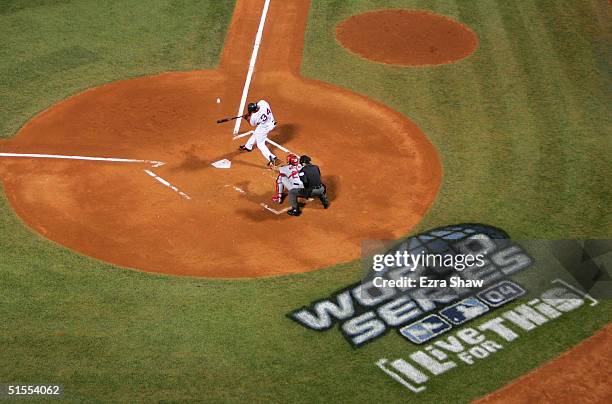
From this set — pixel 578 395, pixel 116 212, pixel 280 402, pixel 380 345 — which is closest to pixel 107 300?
pixel 116 212

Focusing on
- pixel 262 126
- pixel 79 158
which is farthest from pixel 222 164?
pixel 79 158

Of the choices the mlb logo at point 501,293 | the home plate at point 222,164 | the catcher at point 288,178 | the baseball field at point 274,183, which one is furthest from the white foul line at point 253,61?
the mlb logo at point 501,293

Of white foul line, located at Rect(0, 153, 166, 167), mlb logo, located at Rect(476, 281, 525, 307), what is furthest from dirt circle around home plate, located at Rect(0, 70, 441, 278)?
mlb logo, located at Rect(476, 281, 525, 307)

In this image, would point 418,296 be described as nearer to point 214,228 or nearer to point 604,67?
point 214,228

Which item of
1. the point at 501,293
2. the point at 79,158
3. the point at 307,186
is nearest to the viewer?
the point at 501,293

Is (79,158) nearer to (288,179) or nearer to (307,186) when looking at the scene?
(288,179)

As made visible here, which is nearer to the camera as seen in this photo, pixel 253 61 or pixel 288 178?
pixel 288 178

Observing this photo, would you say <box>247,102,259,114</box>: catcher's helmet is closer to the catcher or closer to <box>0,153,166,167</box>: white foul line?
the catcher

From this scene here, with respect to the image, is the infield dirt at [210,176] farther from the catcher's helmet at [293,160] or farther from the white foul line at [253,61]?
the catcher's helmet at [293,160]
